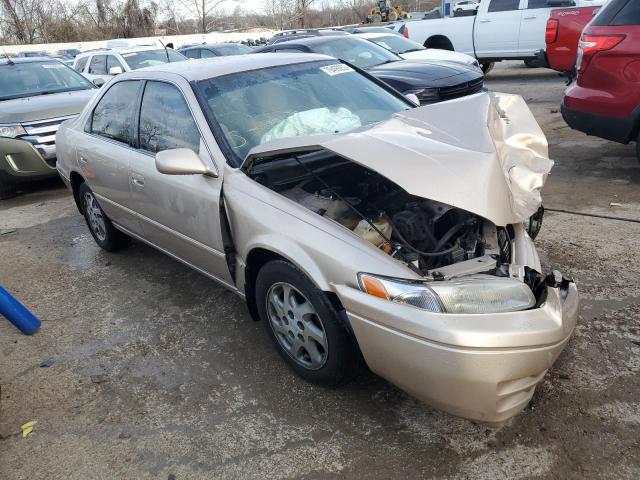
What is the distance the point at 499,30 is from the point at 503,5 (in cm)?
57

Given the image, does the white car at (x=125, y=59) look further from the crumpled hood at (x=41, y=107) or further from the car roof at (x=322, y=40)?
the car roof at (x=322, y=40)

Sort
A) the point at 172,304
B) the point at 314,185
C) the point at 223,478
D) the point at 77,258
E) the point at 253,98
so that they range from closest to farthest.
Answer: the point at 223,478 → the point at 314,185 → the point at 253,98 → the point at 172,304 → the point at 77,258

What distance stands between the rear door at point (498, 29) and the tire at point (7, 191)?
10102 mm

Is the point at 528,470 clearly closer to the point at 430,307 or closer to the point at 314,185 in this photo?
the point at 430,307

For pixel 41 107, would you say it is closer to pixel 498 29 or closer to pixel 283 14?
pixel 498 29

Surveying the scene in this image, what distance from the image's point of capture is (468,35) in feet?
41.0

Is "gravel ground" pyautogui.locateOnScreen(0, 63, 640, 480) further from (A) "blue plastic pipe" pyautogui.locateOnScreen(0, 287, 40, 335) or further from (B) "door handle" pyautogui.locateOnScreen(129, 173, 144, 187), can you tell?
(B) "door handle" pyautogui.locateOnScreen(129, 173, 144, 187)

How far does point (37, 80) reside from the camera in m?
8.08

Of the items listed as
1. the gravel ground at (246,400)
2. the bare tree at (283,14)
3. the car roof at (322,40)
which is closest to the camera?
the gravel ground at (246,400)

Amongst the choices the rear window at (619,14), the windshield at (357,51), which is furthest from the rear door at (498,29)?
the rear window at (619,14)

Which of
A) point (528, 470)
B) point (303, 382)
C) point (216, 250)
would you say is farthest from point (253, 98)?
point (528, 470)

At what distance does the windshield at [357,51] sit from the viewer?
314 inches

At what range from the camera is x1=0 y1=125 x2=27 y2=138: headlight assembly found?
6.82 m

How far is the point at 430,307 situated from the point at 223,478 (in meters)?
1.19
